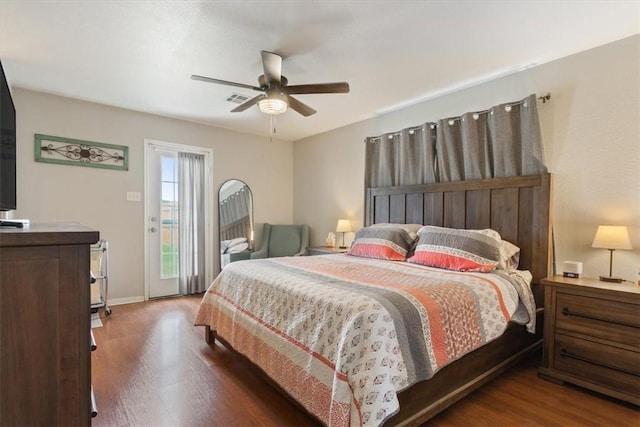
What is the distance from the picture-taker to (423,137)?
3.43 meters

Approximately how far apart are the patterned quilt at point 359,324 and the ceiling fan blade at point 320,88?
4.50 ft

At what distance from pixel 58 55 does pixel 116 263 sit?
236cm

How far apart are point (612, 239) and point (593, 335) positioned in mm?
657

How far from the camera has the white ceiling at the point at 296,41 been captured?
2.01 meters

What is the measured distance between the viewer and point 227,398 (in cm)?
199

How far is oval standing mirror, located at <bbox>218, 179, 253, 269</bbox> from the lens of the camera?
473 centimetres

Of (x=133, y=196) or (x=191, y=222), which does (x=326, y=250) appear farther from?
(x=133, y=196)

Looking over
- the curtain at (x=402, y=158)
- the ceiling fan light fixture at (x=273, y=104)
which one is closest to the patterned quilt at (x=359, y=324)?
the ceiling fan light fixture at (x=273, y=104)

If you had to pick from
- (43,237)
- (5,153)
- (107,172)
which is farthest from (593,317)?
(107,172)

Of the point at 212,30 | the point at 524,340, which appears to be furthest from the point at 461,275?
the point at 212,30

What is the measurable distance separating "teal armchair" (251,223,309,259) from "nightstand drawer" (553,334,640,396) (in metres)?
3.34

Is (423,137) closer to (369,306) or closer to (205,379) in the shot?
(369,306)

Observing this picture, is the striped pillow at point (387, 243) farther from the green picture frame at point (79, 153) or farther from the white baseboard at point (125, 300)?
the green picture frame at point (79, 153)

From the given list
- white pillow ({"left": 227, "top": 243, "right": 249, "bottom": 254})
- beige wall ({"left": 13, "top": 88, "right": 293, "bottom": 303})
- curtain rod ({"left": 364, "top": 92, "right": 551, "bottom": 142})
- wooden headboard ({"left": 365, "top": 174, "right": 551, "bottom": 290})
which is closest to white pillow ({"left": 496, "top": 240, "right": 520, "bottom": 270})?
wooden headboard ({"left": 365, "top": 174, "right": 551, "bottom": 290})
